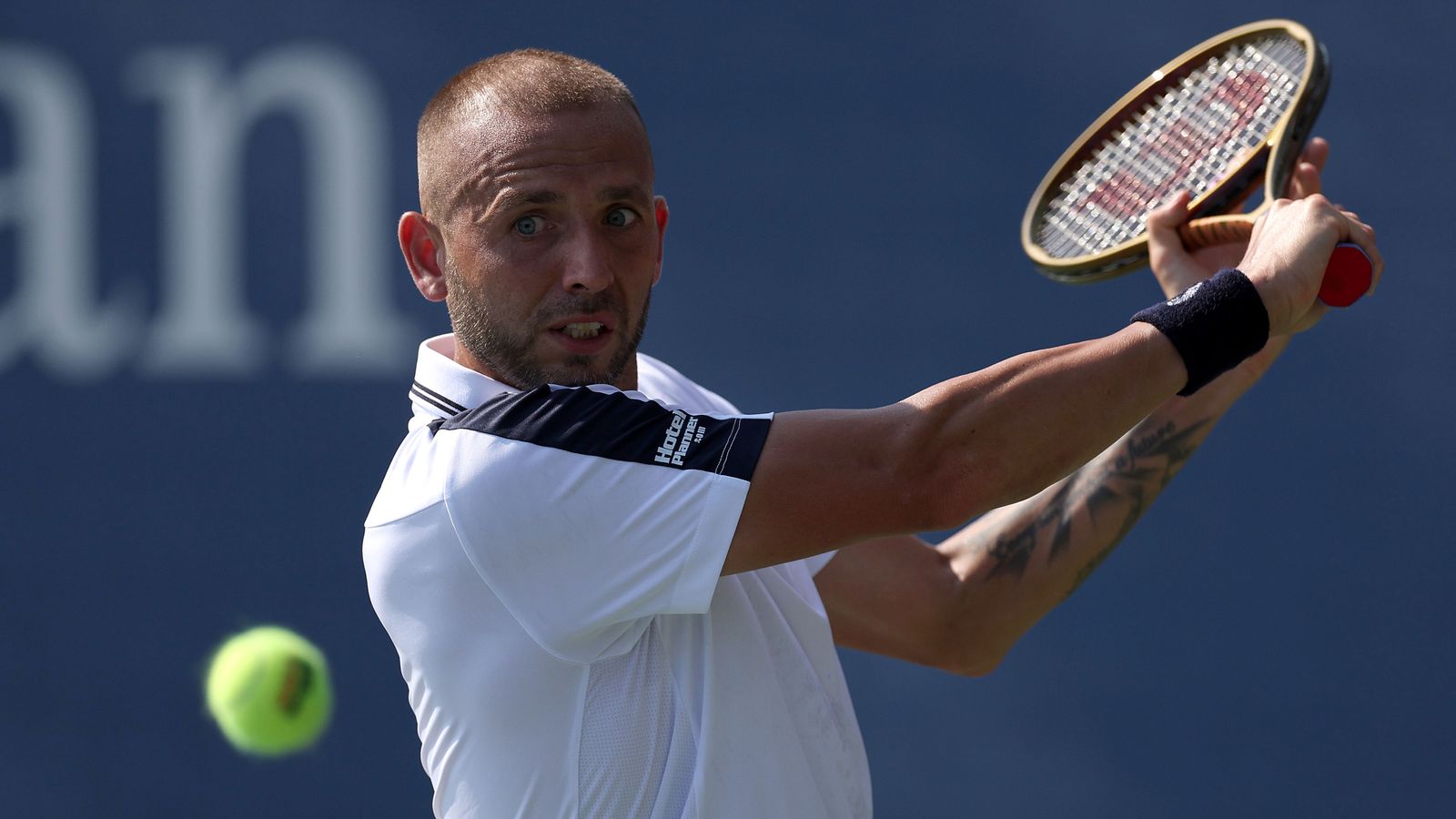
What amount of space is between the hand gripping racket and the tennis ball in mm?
1802

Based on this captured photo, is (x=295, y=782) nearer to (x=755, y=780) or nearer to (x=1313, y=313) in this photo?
(x=755, y=780)

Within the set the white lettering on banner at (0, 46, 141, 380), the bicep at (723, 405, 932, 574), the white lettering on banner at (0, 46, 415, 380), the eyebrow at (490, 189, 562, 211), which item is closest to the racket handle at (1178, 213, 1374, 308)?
the bicep at (723, 405, 932, 574)

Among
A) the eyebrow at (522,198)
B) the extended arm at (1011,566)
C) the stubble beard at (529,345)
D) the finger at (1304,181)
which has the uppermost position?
the finger at (1304,181)

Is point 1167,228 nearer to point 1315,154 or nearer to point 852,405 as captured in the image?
point 1315,154

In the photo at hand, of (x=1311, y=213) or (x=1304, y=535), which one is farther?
(x=1304, y=535)

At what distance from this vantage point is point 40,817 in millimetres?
3631

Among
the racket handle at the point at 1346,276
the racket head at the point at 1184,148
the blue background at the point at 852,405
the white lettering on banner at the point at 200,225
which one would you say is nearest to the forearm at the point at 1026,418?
the racket handle at the point at 1346,276

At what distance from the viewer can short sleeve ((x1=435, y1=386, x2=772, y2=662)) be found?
74.5 inches

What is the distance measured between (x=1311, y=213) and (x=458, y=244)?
1.04 meters

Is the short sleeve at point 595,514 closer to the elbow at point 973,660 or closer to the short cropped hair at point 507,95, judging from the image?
the short cropped hair at point 507,95

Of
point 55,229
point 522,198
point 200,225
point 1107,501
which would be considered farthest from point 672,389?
point 55,229

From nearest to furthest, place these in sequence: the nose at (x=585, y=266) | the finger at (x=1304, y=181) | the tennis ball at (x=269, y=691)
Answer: the nose at (x=585, y=266) → the finger at (x=1304, y=181) → the tennis ball at (x=269, y=691)

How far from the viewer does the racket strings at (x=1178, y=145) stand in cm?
263

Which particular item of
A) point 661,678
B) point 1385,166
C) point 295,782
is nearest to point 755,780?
point 661,678
